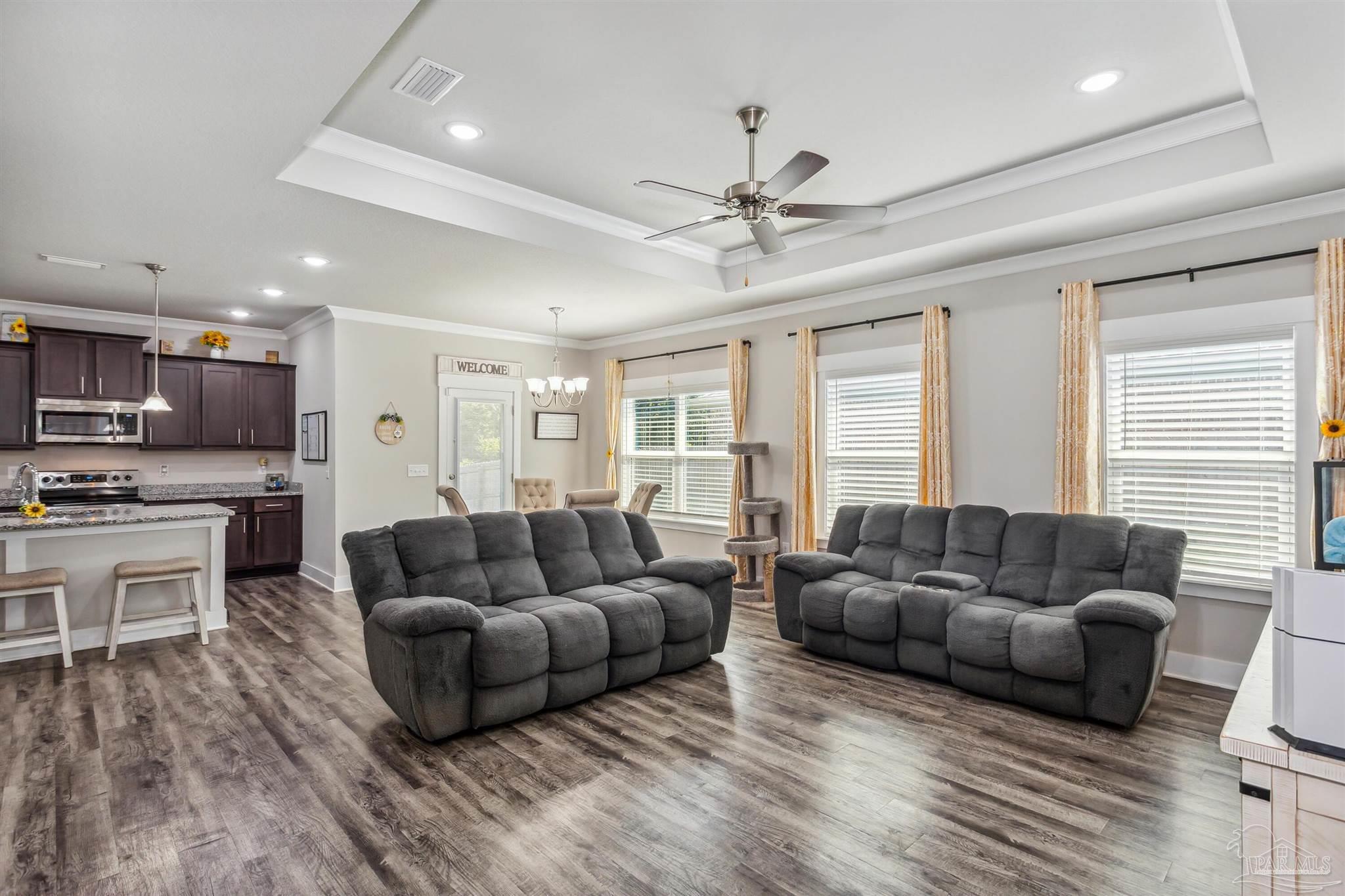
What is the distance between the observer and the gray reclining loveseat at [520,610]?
316 centimetres

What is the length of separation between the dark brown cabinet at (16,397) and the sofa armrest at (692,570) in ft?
20.3

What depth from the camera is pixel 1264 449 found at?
388 centimetres

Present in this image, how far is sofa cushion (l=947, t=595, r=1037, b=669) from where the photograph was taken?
3672 mm

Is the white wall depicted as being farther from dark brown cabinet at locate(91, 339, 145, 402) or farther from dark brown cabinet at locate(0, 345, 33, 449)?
dark brown cabinet at locate(0, 345, 33, 449)

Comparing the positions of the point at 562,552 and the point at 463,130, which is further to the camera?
the point at 562,552

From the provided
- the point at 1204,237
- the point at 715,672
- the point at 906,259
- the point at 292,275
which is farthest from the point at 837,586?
the point at 292,275

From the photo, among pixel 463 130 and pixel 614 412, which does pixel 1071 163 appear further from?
pixel 614 412

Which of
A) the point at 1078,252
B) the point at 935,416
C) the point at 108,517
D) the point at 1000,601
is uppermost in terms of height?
the point at 1078,252

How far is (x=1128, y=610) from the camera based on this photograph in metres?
3.30

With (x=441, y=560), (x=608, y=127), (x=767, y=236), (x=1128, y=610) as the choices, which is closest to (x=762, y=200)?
(x=767, y=236)

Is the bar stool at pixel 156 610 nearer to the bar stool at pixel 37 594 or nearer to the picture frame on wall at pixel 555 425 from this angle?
the bar stool at pixel 37 594

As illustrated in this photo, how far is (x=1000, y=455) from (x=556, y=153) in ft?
12.1

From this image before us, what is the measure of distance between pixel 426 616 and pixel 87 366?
5.97m

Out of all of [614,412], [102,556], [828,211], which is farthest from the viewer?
[614,412]
